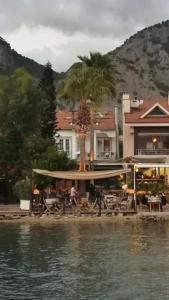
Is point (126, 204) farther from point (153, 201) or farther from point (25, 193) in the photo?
point (25, 193)

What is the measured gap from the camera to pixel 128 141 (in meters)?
71.9

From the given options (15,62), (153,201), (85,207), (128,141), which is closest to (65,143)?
(128,141)

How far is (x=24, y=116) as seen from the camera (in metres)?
63.1

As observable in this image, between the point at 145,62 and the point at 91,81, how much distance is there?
120 m

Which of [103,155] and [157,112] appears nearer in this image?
[157,112]

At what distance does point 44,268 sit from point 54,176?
78.9 ft

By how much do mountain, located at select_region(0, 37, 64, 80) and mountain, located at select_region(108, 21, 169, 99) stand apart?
61.2ft

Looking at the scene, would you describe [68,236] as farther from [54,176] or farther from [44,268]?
[54,176]

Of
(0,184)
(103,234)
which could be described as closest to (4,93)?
(0,184)

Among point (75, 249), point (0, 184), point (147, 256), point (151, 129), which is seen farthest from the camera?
point (151, 129)

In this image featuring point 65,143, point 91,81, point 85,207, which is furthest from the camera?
point 65,143

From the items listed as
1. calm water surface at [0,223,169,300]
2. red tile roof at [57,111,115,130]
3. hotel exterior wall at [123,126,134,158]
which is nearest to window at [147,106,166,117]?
hotel exterior wall at [123,126,134,158]

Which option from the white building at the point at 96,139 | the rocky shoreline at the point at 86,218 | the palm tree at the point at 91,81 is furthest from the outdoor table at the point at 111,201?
the white building at the point at 96,139

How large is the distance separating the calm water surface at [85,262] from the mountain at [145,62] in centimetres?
11922
